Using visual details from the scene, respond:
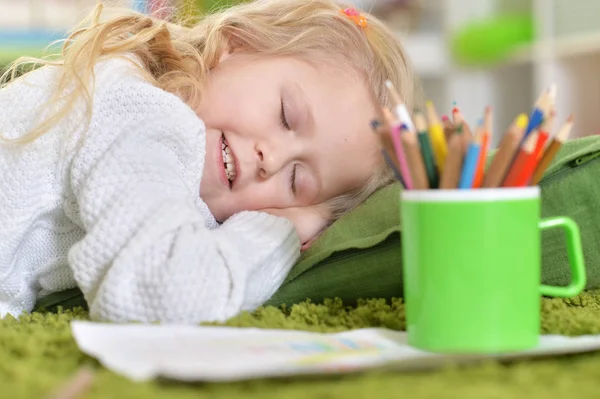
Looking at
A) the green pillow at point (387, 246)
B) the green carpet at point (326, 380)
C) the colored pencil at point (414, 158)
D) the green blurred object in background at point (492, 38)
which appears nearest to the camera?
the green carpet at point (326, 380)

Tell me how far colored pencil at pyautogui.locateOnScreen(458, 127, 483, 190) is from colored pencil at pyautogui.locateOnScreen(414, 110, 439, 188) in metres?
0.03

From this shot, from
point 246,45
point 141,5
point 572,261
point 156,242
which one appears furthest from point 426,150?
point 141,5

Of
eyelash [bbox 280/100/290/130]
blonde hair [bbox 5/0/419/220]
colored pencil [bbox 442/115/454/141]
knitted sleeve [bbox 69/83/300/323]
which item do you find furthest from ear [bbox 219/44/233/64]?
colored pencil [bbox 442/115/454/141]

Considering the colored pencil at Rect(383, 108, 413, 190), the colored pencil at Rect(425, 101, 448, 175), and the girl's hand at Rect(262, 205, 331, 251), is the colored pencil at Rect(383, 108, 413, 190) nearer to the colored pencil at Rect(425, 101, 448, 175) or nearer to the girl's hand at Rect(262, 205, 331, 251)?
the colored pencil at Rect(425, 101, 448, 175)

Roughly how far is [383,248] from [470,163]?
11.2 inches

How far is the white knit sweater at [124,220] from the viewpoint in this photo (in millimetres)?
711

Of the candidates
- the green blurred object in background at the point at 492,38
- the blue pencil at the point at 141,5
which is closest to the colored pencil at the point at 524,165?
the blue pencil at the point at 141,5

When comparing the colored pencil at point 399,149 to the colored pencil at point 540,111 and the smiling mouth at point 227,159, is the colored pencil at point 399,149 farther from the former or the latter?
the smiling mouth at point 227,159

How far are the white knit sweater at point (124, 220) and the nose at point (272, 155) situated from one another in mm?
94

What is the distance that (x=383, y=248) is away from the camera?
85cm

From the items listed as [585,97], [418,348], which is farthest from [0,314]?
[585,97]

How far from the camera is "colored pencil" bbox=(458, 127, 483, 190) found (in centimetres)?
57

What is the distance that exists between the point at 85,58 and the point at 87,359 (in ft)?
1.62

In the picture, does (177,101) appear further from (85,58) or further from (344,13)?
(344,13)
